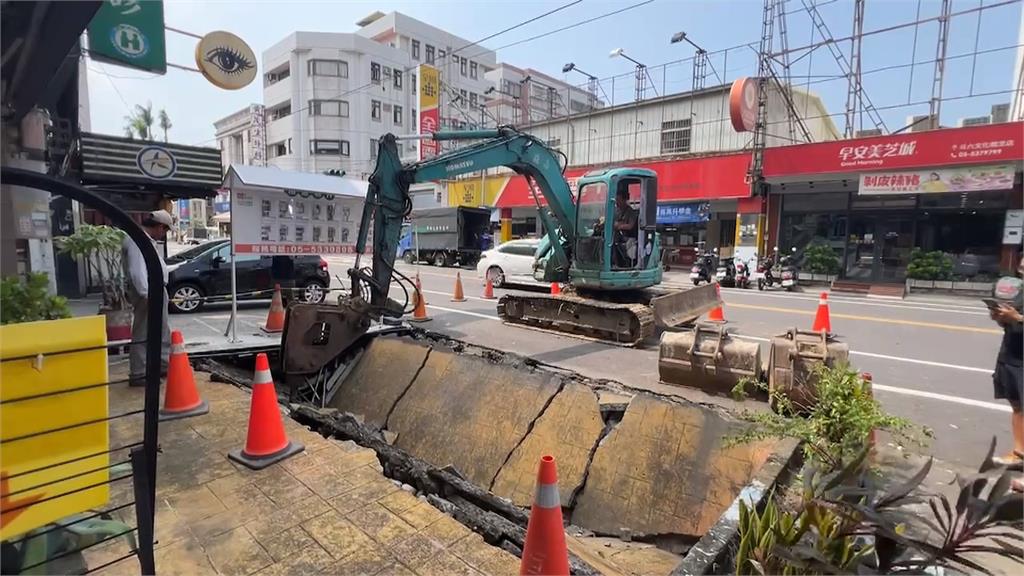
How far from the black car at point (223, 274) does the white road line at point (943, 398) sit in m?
9.24

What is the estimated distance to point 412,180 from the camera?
7.39m

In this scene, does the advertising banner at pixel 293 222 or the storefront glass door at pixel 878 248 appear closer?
the advertising banner at pixel 293 222

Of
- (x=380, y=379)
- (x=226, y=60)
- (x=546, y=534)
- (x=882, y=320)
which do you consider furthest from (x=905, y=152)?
(x=546, y=534)

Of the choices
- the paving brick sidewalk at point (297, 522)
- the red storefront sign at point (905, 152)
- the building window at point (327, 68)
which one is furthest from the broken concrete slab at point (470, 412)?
the building window at point (327, 68)

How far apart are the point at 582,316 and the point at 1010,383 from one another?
18.7 ft

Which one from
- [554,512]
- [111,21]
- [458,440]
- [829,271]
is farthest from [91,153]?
[829,271]

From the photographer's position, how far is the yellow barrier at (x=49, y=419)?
158cm

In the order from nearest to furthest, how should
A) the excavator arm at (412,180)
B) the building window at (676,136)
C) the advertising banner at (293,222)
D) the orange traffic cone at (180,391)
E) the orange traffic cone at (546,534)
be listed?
1. the orange traffic cone at (546,534)
2. the orange traffic cone at (180,391)
3. the advertising banner at (293,222)
4. the excavator arm at (412,180)
5. the building window at (676,136)

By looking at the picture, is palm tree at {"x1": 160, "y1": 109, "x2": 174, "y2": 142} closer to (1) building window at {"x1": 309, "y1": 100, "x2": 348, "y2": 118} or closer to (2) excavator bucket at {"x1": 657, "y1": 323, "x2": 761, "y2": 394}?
(1) building window at {"x1": 309, "y1": 100, "x2": 348, "y2": 118}

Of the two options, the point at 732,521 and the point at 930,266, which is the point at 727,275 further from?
the point at 732,521

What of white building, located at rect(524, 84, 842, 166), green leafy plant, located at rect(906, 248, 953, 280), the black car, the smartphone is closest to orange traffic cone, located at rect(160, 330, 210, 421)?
the black car

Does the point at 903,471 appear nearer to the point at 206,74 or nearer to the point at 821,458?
the point at 821,458

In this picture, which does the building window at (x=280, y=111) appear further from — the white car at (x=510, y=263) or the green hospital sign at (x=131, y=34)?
the green hospital sign at (x=131, y=34)

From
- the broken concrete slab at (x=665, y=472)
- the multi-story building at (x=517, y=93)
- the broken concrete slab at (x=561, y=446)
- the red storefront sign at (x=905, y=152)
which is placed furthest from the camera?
the multi-story building at (x=517, y=93)
